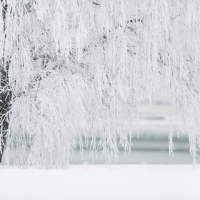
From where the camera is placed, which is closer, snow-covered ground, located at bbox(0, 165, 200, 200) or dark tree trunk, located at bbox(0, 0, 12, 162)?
snow-covered ground, located at bbox(0, 165, 200, 200)

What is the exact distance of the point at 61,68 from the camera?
16.1 feet

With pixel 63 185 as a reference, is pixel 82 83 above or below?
above

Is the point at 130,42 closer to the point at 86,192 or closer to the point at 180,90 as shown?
the point at 180,90

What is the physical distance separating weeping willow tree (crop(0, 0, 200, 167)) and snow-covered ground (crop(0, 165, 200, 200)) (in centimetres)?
159

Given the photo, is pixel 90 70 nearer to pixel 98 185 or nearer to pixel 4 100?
pixel 4 100

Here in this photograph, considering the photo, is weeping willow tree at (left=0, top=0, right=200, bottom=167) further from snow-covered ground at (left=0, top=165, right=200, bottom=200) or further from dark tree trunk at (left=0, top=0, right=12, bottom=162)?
snow-covered ground at (left=0, top=165, right=200, bottom=200)

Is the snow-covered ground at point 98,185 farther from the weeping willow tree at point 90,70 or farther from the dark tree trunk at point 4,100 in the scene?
the dark tree trunk at point 4,100

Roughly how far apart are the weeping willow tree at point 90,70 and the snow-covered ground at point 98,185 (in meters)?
1.59

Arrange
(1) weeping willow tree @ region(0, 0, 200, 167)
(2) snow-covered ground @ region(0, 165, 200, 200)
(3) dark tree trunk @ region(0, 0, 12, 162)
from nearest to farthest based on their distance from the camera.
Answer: (2) snow-covered ground @ region(0, 165, 200, 200) < (1) weeping willow tree @ region(0, 0, 200, 167) < (3) dark tree trunk @ region(0, 0, 12, 162)

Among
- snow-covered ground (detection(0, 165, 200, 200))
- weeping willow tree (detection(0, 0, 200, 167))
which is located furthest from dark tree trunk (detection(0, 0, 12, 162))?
snow-covered ground (detection(0, 165, 200, 200))

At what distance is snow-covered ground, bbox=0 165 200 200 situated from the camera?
2.46 m

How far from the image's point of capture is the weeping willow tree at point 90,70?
14.2ft

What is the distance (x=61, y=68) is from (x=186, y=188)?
8.66ft

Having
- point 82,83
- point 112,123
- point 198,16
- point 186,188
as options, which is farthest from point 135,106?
point 186,188
